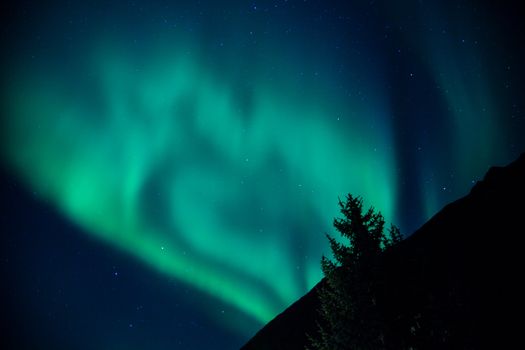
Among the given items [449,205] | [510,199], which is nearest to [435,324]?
[510,199]

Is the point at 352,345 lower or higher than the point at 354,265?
lower

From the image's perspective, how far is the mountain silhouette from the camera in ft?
32.0

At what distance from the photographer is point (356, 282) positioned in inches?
431

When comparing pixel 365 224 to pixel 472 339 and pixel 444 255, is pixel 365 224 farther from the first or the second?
pixel 444 255

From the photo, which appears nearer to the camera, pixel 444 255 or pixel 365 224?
pixel 365 224

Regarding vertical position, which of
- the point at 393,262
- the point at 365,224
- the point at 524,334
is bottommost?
the point at 524,334

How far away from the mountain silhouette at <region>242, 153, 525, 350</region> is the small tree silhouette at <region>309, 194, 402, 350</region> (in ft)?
1.44

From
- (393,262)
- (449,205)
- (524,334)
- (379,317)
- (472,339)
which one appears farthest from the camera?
(449,205)

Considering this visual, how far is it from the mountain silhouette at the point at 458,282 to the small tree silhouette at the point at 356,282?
0.44 metres

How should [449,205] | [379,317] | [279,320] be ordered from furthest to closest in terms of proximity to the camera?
[279,320] → [449,205] → [379,317]

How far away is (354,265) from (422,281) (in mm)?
2353

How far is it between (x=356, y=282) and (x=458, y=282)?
7.42 meters

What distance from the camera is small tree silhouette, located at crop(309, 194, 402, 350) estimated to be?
10.3 m

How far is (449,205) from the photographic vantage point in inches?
1452
